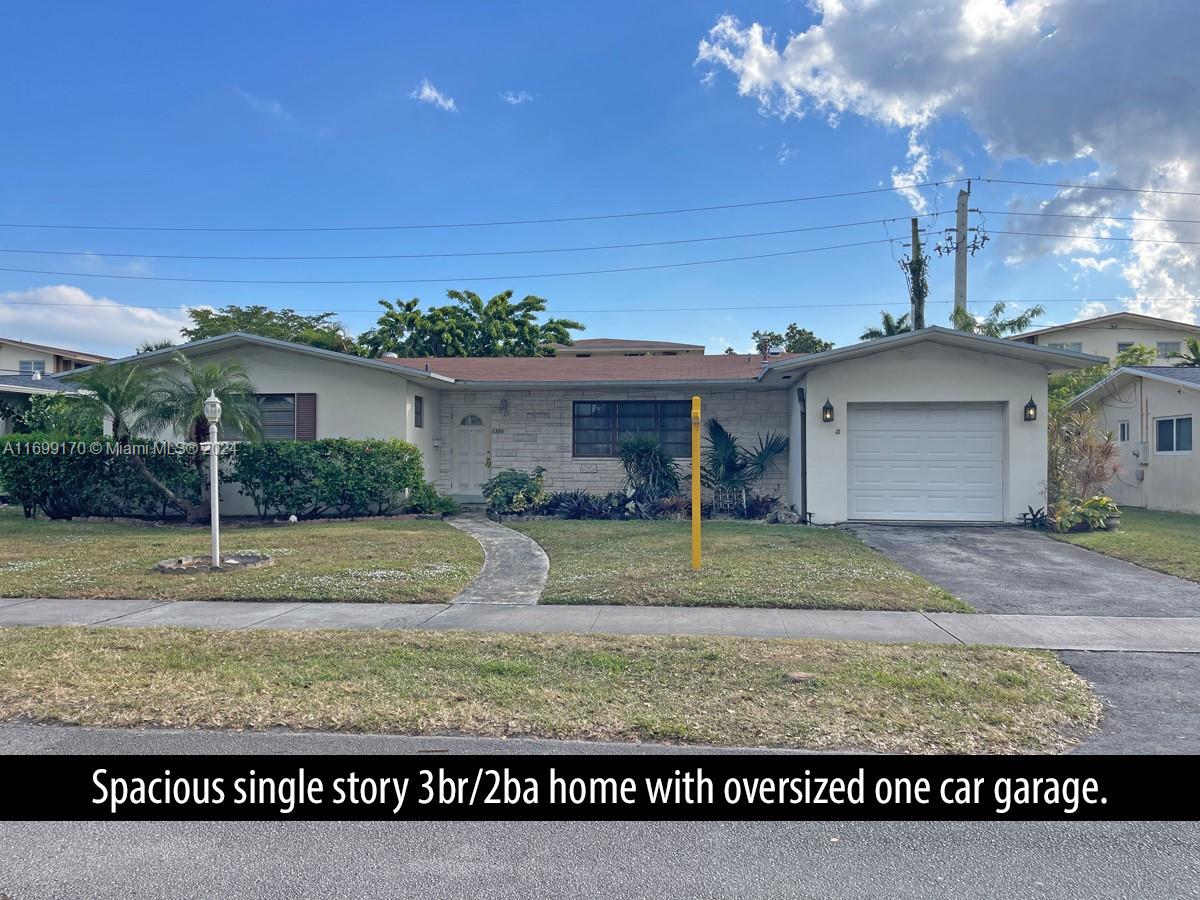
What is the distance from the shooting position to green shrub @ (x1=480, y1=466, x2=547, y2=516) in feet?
51.9

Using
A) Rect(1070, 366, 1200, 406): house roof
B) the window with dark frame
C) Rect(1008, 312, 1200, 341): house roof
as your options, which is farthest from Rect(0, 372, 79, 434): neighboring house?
Rect(1008, 312, 1200, 341): house roof

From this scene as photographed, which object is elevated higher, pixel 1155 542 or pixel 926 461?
pixel 926 461

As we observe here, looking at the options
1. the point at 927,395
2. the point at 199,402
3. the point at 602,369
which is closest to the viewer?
the point at 199,402

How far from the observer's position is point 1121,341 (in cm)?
4081

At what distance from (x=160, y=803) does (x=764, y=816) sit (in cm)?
279

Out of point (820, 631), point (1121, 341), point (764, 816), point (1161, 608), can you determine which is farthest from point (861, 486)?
point (1121, 341)

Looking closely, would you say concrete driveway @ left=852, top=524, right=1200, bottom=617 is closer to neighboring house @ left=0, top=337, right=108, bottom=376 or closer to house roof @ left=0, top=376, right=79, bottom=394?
house roof @ left=0, top=376, right=79, bottom=394

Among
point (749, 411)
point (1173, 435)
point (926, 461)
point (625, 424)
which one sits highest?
point (749, 411)

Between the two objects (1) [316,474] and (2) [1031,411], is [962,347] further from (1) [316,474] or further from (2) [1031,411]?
(1) [316,474]

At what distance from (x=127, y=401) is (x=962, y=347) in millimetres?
14452

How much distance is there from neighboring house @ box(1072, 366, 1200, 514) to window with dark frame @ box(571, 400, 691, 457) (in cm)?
1022

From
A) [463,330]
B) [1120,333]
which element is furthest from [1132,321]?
[463,330]

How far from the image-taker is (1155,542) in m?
11.9

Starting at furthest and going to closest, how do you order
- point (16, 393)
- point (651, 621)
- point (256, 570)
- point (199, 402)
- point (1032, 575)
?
point (16, 393) → point (199, 402) → point (256, 570) → point (1032, 575) → point (651, 621)
